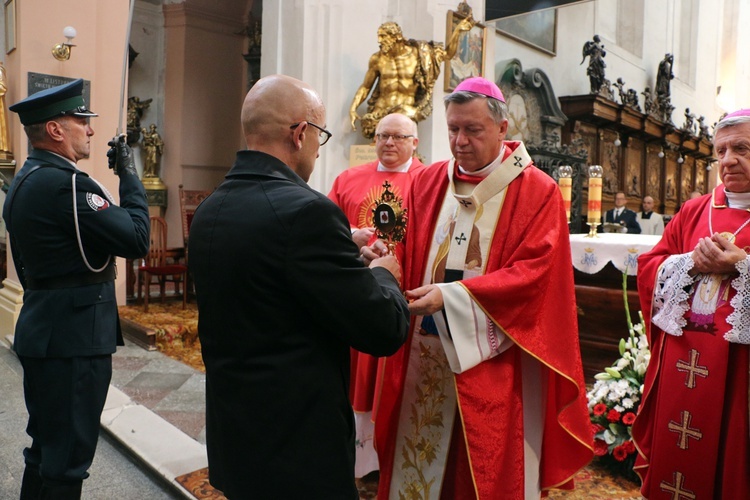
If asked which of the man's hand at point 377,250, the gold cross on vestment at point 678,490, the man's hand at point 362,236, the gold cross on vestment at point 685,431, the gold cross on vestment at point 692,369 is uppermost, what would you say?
the man's hand at point 362,236

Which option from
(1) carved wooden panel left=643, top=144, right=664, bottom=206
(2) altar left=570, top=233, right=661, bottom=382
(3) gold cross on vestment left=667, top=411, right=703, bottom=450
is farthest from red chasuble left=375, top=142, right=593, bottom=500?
(1) carved wooden panel left=643, top=144, right=664, bottom=206

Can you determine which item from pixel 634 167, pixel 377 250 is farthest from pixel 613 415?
pixel 634 167

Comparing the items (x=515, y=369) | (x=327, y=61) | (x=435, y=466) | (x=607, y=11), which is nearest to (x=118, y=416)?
(x=435, y=466)

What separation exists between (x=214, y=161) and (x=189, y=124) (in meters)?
0.69

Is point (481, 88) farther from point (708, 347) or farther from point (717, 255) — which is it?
point (708, 347)

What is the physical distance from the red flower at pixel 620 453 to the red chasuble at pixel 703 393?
2.37ft

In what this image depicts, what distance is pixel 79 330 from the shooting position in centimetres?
241

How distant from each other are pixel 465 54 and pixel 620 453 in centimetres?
562

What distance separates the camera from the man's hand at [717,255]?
2135 millimetres

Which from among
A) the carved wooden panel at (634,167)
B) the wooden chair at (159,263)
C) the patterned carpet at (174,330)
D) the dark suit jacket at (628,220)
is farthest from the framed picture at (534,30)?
the patterned carpet at (174,330)

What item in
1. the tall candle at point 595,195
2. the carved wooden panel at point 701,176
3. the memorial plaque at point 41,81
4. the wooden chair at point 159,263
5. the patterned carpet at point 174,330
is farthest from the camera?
the carved wooden panel at point 701,176

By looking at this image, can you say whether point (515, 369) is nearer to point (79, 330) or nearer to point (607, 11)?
point (79, 330)

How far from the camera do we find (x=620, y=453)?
3.18 metres

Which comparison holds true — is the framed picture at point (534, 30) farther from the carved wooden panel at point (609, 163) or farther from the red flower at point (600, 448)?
the red flower at point (600, 448)
